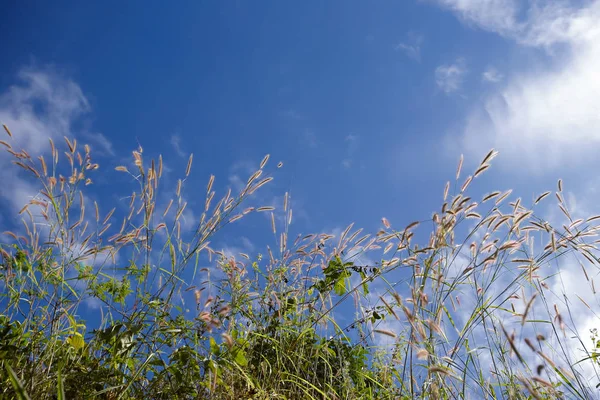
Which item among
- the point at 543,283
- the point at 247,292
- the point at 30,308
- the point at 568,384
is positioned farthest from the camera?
the point at 247,292

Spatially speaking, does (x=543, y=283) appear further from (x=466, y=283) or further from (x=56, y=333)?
(x=56, y=333)

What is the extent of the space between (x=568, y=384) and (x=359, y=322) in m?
1.34

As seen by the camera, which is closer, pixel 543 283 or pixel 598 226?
pixel 598 226

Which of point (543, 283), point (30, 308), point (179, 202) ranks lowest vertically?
point (30, 308)

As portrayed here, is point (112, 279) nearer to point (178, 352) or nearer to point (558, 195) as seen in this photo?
point (178, 352)


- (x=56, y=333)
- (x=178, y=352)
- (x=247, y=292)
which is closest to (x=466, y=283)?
(x=247, y=292)

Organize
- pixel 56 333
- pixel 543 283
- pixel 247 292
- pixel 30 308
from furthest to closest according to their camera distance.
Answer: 1. pixel 247 292
2. pixel 543 283
3. pixel 30 308
4. pixel 56 333

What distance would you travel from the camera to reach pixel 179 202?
9.55ft

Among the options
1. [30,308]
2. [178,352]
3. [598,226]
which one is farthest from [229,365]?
[598,226]

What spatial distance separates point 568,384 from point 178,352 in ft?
6.18

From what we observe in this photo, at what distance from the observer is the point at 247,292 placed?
3262mm

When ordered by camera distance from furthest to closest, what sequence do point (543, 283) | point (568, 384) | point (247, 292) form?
1. point (247, 292)
2. point (543, 283)
3. point (568, 384)

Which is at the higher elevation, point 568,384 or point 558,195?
point 558,195

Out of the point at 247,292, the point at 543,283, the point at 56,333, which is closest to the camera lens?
the point at 56,333
